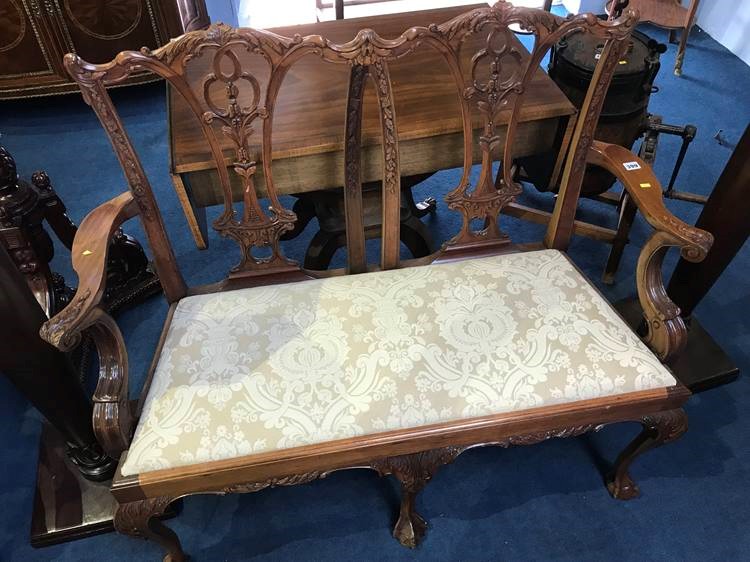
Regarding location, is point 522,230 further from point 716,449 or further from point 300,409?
point 300,409

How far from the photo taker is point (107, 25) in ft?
8.14

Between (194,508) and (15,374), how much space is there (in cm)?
50

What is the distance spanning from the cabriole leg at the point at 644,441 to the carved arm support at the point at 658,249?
12cm

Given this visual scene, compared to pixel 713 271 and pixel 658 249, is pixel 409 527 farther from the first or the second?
pixel 713 271

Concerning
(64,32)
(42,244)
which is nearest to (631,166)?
(42,244)

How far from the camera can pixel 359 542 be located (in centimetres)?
124

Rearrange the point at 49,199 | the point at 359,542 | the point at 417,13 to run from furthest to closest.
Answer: the point at 417,13 → the point at 49,199 → the point at 359,542

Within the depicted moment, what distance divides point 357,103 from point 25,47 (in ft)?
7.40

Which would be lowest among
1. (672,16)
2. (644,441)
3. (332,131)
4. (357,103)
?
(644,441)

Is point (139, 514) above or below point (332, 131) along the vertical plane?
below

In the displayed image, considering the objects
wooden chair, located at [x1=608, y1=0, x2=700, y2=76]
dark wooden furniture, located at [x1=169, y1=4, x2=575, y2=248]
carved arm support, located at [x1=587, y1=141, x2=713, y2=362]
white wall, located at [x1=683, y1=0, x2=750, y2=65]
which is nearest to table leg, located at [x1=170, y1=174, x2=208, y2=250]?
dark wooden furniture, located at [x1=169, y1=4, x2=575, y2=248]

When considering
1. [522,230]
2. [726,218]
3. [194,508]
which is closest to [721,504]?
[726,218]

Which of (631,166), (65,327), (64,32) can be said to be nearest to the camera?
(65,327)

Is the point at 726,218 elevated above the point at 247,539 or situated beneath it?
elevated above
